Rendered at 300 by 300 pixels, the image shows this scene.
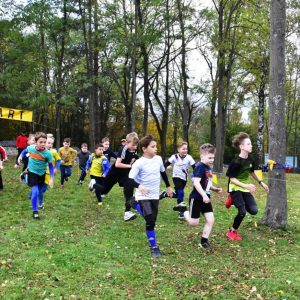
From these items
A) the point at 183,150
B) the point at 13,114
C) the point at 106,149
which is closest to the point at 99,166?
the point at 106,149

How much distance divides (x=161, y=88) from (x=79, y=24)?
16.9m

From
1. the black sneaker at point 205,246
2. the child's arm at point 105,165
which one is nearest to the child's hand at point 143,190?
the black sneaker at point 205,246

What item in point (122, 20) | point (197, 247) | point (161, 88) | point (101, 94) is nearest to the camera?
point (197, 247)

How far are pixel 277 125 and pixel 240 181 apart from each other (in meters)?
1.64

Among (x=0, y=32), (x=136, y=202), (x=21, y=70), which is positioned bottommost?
(x=136, y=202)

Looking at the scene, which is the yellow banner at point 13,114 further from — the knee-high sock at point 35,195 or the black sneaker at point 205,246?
the black sneaker at point 205,246

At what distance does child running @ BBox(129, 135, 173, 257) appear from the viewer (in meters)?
6.80

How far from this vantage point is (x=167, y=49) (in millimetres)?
29891

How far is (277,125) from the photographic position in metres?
8.74

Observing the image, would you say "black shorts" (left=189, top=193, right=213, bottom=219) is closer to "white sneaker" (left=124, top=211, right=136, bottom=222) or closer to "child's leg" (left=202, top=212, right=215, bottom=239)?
"child's leg" (left=202, top=212, right=215, bottom=239)

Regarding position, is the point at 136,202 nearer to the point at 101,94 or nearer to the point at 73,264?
the point at 73,264

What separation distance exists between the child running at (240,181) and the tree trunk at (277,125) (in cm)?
96

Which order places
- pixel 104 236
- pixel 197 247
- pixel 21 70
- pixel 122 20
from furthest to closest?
pixel 21 70 < pixel 122 20 < pixel 104 236 < pixel 197 247

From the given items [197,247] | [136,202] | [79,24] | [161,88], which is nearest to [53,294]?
[136,202]
